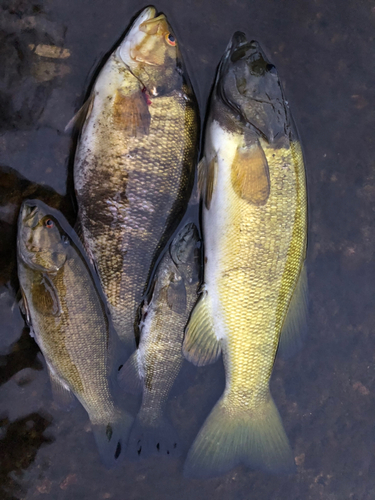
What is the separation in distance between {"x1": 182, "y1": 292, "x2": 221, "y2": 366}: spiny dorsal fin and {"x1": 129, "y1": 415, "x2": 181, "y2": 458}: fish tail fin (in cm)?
38

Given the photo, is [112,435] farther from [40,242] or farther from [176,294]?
[40,242]

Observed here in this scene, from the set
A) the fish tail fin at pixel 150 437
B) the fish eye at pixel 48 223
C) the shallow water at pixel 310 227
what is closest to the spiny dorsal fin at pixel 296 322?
the shallow water at pixel 310 227

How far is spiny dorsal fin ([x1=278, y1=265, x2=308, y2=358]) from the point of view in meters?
2.04

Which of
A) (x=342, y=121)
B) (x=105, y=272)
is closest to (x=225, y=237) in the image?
(x=105, y=272)

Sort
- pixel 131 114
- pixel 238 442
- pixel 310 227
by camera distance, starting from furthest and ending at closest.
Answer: pixel 310 227 < pixel 238 442 < pixel 131 114

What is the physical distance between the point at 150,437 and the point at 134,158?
4.67 ft

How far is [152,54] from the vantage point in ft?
6.13

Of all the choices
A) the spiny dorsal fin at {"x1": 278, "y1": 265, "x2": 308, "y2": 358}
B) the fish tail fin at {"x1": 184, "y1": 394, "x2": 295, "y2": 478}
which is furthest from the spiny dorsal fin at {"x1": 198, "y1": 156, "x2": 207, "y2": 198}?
the fish tail fin at {"x1": 184, "y1": 394, "x2": 295, "y2": 478}

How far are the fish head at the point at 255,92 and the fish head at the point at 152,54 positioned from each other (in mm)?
270

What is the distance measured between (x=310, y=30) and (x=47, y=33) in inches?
57.4

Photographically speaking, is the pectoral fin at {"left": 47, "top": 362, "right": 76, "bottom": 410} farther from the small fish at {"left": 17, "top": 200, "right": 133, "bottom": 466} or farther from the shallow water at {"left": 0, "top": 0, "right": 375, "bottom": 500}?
the shallow water at {"left": 0, "top": 0, "right": 375, "bottom": 500}

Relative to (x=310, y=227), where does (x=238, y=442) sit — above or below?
below

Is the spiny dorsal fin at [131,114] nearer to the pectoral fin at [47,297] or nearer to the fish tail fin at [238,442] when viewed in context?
the pectoral fin at [47,297]

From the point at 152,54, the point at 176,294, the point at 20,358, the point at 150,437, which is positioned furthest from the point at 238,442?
the point at 152,54
